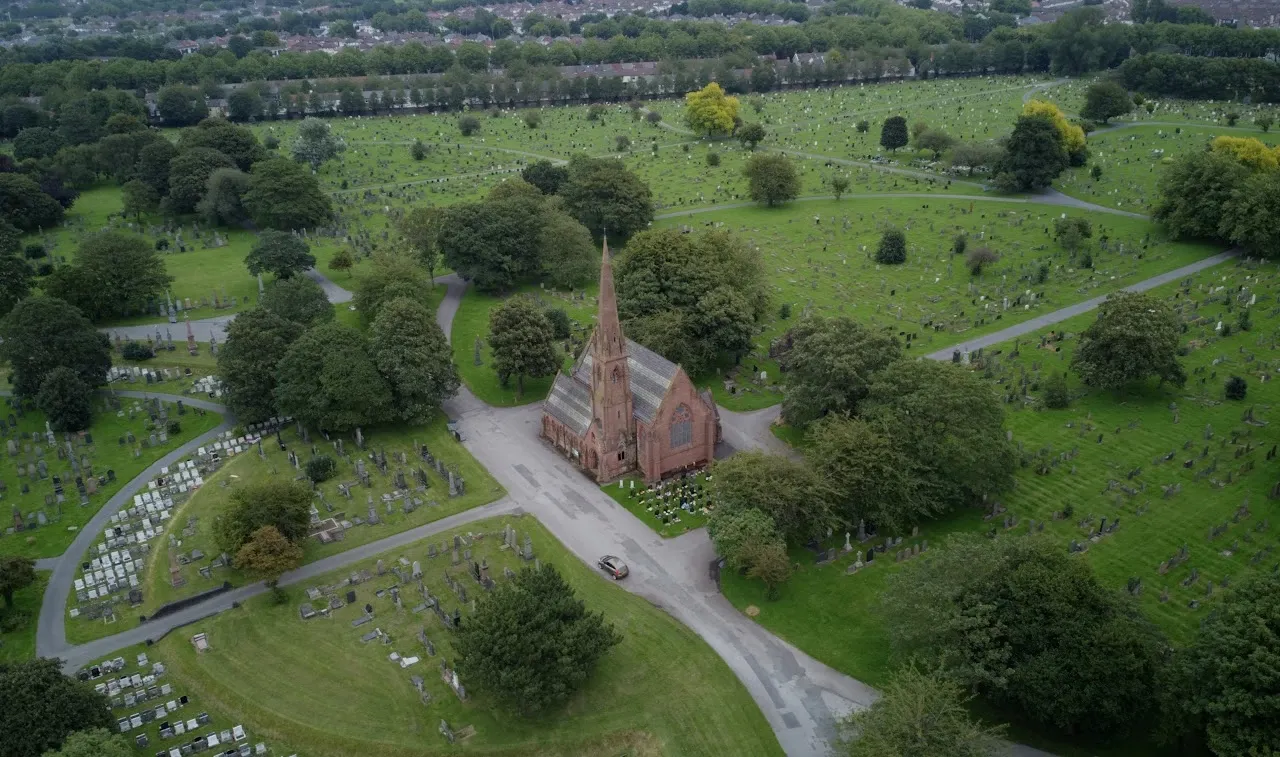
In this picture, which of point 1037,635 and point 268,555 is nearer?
point 1037,635

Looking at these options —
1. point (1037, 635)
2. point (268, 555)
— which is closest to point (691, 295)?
point (268, 555)

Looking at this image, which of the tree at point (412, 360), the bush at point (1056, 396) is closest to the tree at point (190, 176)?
the tree at point (412, 360)

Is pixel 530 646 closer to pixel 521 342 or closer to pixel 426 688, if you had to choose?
pixel 426 688

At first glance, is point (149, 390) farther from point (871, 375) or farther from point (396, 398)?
point (871, 375)

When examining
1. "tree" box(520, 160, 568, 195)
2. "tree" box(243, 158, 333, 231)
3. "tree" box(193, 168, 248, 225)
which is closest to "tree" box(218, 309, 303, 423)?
"tree" box(243, 158, 333, 231)

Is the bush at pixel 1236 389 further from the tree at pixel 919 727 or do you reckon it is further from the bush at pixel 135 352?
the bush at pixel 135 352

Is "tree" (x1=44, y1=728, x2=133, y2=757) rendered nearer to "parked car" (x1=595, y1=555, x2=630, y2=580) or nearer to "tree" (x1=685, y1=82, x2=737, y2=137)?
"parked car" (x1=595, y1=555, x2=630, y2=580)
